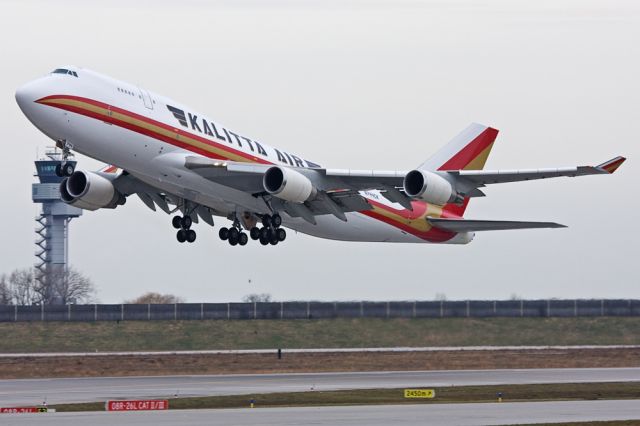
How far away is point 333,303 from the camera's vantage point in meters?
94.3

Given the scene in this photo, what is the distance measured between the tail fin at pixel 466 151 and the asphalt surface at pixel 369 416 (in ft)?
65.6

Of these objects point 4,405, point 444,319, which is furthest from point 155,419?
point 444,319

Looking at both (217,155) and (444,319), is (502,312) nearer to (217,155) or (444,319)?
(444,319)

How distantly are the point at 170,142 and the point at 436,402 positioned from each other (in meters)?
16.3

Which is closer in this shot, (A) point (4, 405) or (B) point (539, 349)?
(A) point (4, 405)

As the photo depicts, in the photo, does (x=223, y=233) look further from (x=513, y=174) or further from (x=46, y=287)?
(x=46, y=287)

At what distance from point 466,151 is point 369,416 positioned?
27071 mm

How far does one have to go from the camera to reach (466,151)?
66625mm

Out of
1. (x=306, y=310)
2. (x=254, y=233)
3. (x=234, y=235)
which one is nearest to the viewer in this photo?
(x=254, y=233)

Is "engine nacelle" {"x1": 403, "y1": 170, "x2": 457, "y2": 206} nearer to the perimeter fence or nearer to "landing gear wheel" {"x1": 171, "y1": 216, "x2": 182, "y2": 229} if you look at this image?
"landing gear wheel" {"x1": 171, "y1": 216, "x2": 182, "y2": 229}

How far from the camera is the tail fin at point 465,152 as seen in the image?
6600cm

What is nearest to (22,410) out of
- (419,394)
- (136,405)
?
(136,405)

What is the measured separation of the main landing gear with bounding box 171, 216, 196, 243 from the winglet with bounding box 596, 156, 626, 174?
69.3ft

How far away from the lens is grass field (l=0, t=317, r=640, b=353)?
8650 cm
